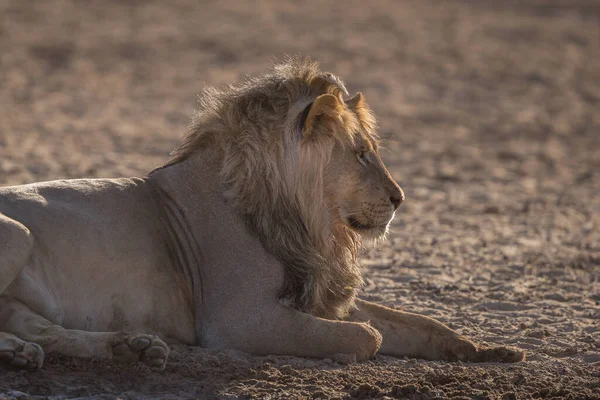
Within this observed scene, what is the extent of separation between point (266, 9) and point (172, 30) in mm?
2884

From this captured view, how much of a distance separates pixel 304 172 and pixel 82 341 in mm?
1359

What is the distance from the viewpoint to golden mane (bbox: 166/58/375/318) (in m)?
5.06

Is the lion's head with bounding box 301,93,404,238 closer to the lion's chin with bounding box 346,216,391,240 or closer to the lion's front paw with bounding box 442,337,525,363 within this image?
the lion's chin with bounding box 346,216,391,240

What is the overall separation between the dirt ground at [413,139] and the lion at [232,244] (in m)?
0.16

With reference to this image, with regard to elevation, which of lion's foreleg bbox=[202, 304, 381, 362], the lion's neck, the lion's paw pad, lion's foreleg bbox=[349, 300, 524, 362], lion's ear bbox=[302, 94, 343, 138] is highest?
lion's ear bbox=[302, 94, 343, 138]

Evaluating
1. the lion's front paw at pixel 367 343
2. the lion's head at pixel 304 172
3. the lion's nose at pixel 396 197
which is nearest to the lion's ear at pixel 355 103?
the lion's head at pixel 304 172

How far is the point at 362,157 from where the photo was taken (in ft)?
17.3

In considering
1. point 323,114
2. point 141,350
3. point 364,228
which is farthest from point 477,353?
point 141,350

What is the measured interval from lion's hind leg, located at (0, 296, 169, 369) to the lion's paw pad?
138mm

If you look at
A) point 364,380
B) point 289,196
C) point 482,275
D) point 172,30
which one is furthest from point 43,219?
point 172,30

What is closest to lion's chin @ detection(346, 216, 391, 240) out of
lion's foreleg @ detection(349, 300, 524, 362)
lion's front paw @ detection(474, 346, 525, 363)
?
lion's foreleg @ detection(349, 300, 524, 362)

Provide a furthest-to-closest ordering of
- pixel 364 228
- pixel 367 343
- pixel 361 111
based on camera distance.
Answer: pixel 361 111 < pixel 364 228 < pixel 367 343

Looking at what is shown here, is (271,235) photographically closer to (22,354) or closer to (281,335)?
(281,335)

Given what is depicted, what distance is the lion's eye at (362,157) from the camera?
5.26 m
